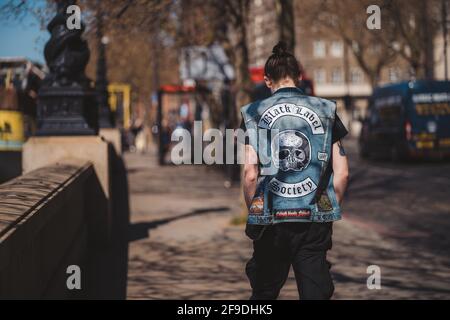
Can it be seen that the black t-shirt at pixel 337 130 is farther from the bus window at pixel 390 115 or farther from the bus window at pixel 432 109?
the bus window at pixel 390 115

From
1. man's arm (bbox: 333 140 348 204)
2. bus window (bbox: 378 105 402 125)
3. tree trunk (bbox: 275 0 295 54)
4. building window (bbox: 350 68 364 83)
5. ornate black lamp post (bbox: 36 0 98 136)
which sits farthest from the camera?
building window (bbox: 350 68 364 83)

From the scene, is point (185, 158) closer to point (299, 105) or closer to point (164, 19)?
point (164, 19)

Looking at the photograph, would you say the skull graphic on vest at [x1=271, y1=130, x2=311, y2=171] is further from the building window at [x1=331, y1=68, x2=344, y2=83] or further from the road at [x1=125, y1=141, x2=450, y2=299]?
the building window at [x1=331, y1=68, x2=344, y2=83]

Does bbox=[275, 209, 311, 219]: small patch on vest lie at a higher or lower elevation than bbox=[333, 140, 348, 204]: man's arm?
lower

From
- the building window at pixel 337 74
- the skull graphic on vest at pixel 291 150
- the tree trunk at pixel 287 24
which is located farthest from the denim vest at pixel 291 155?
the building window at pixel 337 74

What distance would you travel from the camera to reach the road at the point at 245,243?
7.84 metres

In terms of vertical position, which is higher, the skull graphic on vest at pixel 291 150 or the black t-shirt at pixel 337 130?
the black t-shirt at pixel 337 130

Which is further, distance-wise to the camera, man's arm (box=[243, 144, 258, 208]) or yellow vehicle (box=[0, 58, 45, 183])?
yellow vehicle (box=[0, 58, 45, 183])

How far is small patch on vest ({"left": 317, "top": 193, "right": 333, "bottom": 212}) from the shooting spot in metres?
4.39

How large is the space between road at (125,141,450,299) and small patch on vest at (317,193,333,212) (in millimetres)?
2991

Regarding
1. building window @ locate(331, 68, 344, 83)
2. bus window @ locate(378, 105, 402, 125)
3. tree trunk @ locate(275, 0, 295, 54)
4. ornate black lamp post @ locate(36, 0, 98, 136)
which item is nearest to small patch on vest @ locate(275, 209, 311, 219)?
ornate black lamp post @ locate(36, 0, 98, 136)

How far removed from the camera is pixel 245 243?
1086cm

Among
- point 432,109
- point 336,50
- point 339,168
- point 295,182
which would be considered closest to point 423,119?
point 432,109
